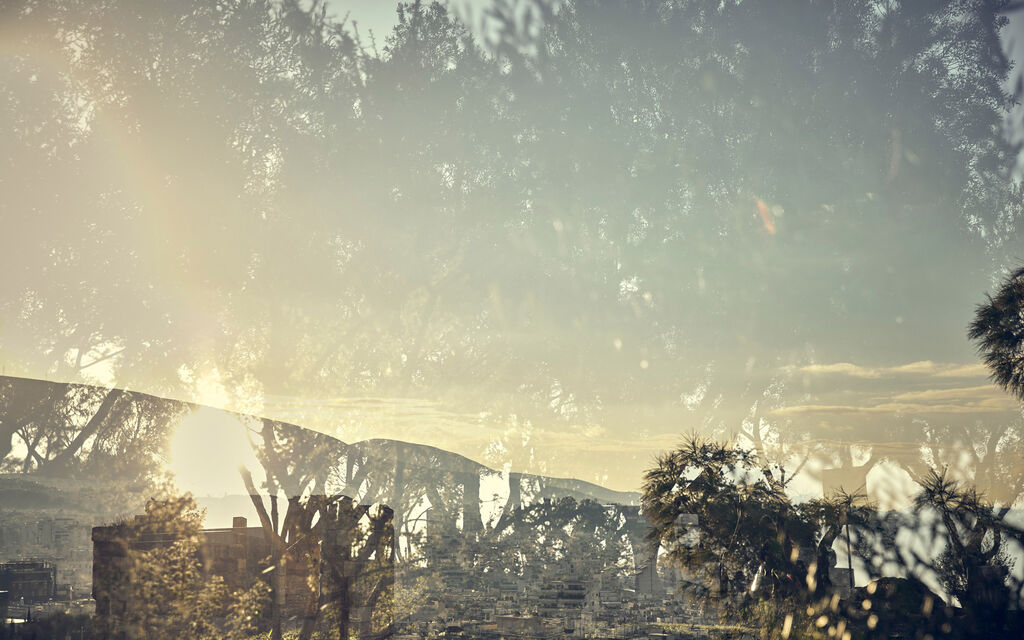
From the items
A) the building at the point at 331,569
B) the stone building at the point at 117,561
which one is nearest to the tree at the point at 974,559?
the building at the point at 331,569

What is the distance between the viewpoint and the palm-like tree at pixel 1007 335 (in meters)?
24.7

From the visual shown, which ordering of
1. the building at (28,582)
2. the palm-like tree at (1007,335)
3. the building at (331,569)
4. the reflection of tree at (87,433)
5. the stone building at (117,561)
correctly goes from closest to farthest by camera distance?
the palm-like tree at (1007,335), the stone building at (117,561), the building at (331,569), the building at (28,582), the reflection of tree at (87,433)

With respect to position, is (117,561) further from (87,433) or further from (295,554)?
(87,433)

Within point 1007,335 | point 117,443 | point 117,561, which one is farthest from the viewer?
point 117,443

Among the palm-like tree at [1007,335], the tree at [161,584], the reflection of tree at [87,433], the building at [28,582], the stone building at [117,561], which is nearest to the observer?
the palm-like tree at [1007,335]

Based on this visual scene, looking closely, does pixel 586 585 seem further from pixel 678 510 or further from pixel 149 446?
pixel 678 510

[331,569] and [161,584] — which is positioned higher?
[161,584]

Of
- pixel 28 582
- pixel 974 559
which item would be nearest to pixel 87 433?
pixel 28 582

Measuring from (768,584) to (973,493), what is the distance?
9.62 meters

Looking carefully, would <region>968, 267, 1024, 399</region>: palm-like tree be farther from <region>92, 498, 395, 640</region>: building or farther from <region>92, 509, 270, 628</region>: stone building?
<region>92, 509, 270, 628</region>: stone building

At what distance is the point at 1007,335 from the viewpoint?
81.7 ft

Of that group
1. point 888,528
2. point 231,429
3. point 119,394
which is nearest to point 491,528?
point 231,429

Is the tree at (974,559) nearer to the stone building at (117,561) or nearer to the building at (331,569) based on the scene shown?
the building at (331,569)

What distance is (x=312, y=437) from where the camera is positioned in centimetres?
7481
